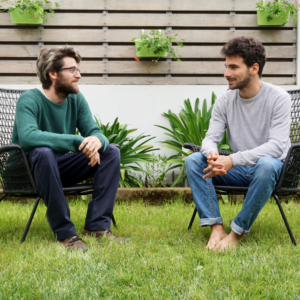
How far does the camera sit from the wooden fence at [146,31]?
4.47m

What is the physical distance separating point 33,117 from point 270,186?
5.00 feet

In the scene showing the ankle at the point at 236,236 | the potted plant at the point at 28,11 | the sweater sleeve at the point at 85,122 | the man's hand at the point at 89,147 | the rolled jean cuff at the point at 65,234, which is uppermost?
the potted plant at the point at 28,11

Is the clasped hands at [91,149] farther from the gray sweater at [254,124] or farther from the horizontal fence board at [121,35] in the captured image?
the horizontal fence board at [121,35]

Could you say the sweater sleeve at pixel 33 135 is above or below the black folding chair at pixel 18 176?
above

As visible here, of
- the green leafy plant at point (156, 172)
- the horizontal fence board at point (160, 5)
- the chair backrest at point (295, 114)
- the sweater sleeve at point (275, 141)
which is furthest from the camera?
the horizontal fence board at point (160, 5)

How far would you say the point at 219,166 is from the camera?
2193mm

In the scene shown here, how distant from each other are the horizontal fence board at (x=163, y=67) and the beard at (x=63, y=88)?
2041 mm

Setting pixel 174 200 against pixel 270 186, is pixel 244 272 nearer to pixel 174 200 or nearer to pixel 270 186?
pixel 270 186

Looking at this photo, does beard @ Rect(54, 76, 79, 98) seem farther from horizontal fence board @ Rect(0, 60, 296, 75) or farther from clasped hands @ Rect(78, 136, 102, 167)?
horizontal fence board @ Rect(0, 60, 296, 75)

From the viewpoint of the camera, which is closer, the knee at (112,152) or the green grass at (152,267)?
the green grass at (152,267)

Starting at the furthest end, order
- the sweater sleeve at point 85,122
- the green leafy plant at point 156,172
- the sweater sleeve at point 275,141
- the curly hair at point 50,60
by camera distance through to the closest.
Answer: the green leafy plant at point 156,172
the sweater sleeve at point 85,122
the curly hair at point 50,60
the sweater sleeve at point 275,141

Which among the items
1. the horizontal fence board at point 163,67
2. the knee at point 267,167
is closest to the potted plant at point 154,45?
the horizontal fence board at point 163,67

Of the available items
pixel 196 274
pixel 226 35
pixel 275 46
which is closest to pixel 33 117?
pixel 196 274

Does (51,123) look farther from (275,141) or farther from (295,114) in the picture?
(295,114)
